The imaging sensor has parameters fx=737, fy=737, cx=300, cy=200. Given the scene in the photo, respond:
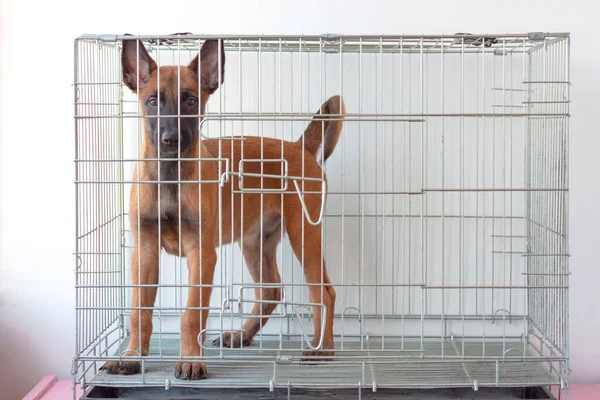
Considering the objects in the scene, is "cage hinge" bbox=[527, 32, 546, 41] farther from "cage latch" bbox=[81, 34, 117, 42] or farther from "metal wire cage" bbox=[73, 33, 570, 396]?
"cage latch" bbox=[81, 34, 117, 42]

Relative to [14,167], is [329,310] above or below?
below

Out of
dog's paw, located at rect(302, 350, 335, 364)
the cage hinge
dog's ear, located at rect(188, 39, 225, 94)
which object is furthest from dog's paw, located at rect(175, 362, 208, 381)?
the cage hinge

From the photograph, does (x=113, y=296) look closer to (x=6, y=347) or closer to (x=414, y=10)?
(x=6, y=347)

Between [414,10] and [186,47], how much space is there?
86cm

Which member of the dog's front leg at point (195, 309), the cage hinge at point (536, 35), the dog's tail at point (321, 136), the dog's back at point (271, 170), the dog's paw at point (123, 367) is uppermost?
the cage hinge at point (536, 35)

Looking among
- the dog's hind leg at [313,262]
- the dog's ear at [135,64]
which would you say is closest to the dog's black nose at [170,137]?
the dog's ear at [135,64]

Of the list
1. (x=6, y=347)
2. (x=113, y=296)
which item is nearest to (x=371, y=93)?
(x=113, y=296)

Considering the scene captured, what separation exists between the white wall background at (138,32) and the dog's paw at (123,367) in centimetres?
65

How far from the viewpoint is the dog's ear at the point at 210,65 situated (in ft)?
7.04

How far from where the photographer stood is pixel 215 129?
9.28 feet

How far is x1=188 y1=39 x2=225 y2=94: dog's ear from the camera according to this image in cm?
215

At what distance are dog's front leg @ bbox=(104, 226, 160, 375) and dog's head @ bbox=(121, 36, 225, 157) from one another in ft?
0.93

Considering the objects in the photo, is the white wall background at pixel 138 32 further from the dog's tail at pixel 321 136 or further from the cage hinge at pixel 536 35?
the cage hinge at pixel 536 35

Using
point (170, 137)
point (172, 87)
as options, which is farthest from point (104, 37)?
point (170, 137)
